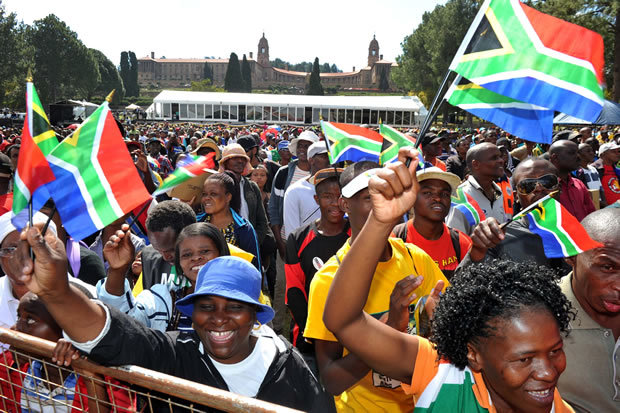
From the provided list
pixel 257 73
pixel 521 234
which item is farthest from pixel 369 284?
pixel 257 73

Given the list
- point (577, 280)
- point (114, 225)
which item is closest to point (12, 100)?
point (114, 225)

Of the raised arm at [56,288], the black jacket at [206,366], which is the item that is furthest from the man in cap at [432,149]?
the raised arm at [56,288]

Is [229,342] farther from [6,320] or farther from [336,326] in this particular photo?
[6,320]

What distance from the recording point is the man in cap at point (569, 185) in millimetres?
4773

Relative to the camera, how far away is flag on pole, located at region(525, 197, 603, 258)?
2256 mm

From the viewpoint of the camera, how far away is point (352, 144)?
468cm

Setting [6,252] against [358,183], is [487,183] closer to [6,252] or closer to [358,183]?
[358,183]

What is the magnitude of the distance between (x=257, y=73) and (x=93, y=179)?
475ft

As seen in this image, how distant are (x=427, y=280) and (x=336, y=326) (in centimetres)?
95

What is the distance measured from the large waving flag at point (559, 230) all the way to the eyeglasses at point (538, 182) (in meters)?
0.95

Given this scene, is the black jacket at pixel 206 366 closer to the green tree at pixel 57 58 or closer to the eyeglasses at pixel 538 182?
the eyeglasses at pixel 538 182

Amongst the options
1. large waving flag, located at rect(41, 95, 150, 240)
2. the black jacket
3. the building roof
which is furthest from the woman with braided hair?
the building roof

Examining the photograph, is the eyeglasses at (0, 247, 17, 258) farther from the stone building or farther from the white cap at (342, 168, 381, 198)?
the stone building

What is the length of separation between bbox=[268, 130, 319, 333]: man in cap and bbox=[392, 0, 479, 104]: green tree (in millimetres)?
43241
